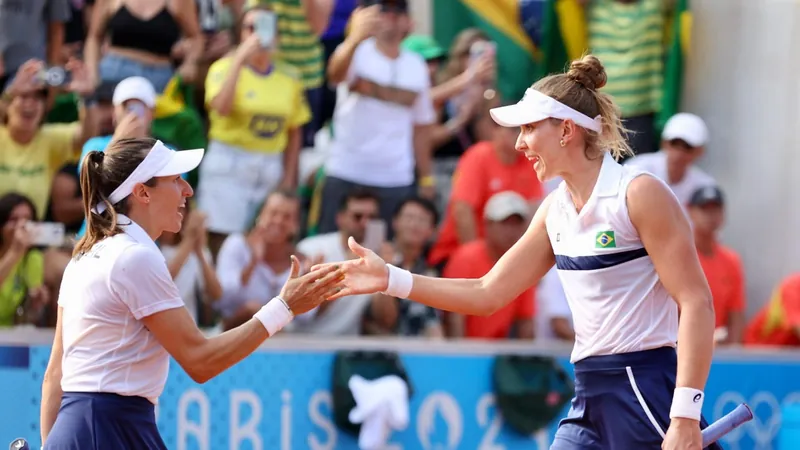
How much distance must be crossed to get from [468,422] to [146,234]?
3664 millimetres

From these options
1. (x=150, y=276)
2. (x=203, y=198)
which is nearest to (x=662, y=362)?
(x=150, y=276)

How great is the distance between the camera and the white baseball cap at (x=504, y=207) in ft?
26.4

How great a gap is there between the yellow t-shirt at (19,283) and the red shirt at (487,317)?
7.89 ft

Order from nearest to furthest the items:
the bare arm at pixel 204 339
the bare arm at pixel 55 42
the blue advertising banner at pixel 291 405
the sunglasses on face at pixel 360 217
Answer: the bare arm at pixel 204 339 → the blue advertising banner at pixel 291 405 → the sunglasses on face at pixel 360 217 → the bare arm at pixel 55 42

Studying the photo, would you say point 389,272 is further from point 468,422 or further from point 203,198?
point 203,198

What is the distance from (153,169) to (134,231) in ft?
0.69

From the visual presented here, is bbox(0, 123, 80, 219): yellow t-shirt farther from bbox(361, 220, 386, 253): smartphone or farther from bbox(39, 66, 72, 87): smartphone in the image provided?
bbox(361, 220, 386, 253): smartphone

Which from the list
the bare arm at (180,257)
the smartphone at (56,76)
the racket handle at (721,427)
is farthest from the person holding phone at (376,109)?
the racket handle at (721,427)

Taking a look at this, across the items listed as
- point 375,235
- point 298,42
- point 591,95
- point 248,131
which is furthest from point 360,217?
point 591,95

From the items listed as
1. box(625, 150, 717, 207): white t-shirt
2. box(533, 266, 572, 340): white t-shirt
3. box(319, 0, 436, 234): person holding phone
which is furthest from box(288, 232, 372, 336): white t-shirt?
box(625, 150, 717, 207): white t-shirt

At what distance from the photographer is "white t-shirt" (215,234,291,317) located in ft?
25.2

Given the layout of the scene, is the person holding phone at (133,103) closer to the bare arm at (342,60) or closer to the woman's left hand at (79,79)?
the woman's left hand at (79,79)

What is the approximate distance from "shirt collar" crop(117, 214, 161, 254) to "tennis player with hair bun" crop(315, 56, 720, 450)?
0.74m

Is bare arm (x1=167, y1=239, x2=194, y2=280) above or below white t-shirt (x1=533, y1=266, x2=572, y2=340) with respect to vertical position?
above
